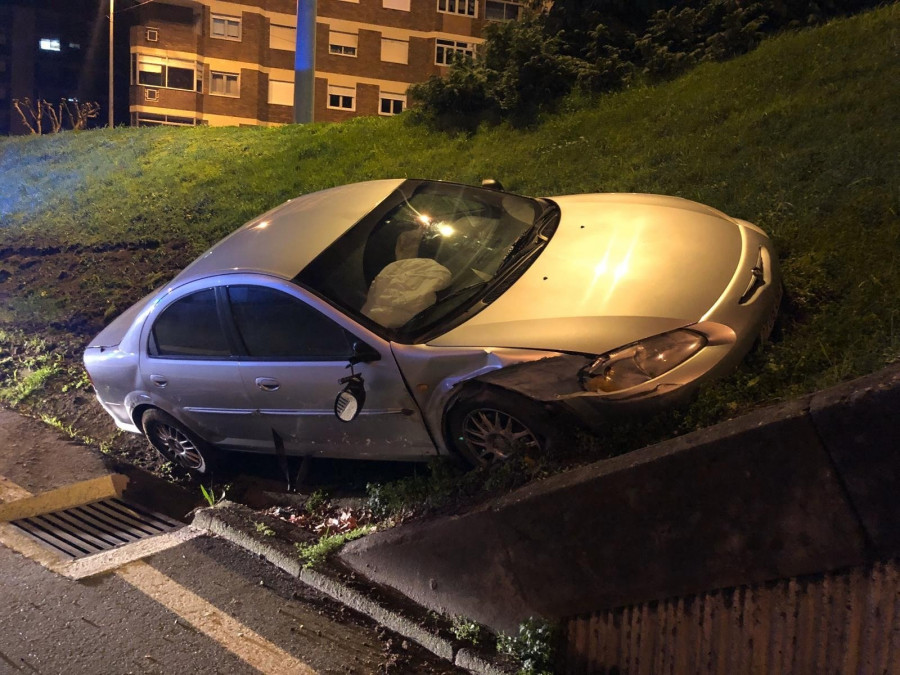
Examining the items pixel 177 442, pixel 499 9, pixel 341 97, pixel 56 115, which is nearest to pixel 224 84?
pixel 341 97

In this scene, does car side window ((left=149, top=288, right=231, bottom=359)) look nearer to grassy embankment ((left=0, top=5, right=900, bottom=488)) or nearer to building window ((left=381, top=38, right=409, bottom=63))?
grassy embankment ((left=0, top=5, right=900, bottom=488))

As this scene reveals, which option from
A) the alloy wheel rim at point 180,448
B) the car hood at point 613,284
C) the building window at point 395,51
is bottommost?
the alloy wheel rim at point 180,448

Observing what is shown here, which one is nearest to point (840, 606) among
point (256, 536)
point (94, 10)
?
point (256, 536)

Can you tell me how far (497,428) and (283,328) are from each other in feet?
4.89

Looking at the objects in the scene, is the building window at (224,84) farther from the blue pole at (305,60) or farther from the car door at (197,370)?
the car door at (197,370)

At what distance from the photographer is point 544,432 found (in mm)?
3281

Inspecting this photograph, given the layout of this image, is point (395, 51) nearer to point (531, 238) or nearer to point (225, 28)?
point (225, 28)

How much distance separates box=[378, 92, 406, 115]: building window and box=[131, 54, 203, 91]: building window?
9.58 meters

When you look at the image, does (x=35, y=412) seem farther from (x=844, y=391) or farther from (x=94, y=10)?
(x=94, y=10)

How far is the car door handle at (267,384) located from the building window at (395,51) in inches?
1448

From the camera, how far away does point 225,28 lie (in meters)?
37.6

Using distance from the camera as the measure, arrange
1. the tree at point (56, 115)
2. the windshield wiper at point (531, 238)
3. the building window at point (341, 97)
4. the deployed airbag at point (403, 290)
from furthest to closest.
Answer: the building window at point (341, 97), the tree at point (56, 115), the windshield wiper at point (531, 238), the deployed airbag at point (403, 290)

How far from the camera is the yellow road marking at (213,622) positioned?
3.09 metres

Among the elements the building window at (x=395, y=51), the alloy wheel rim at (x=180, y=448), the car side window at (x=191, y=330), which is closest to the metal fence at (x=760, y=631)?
the car side window at (x=191, y=330)
